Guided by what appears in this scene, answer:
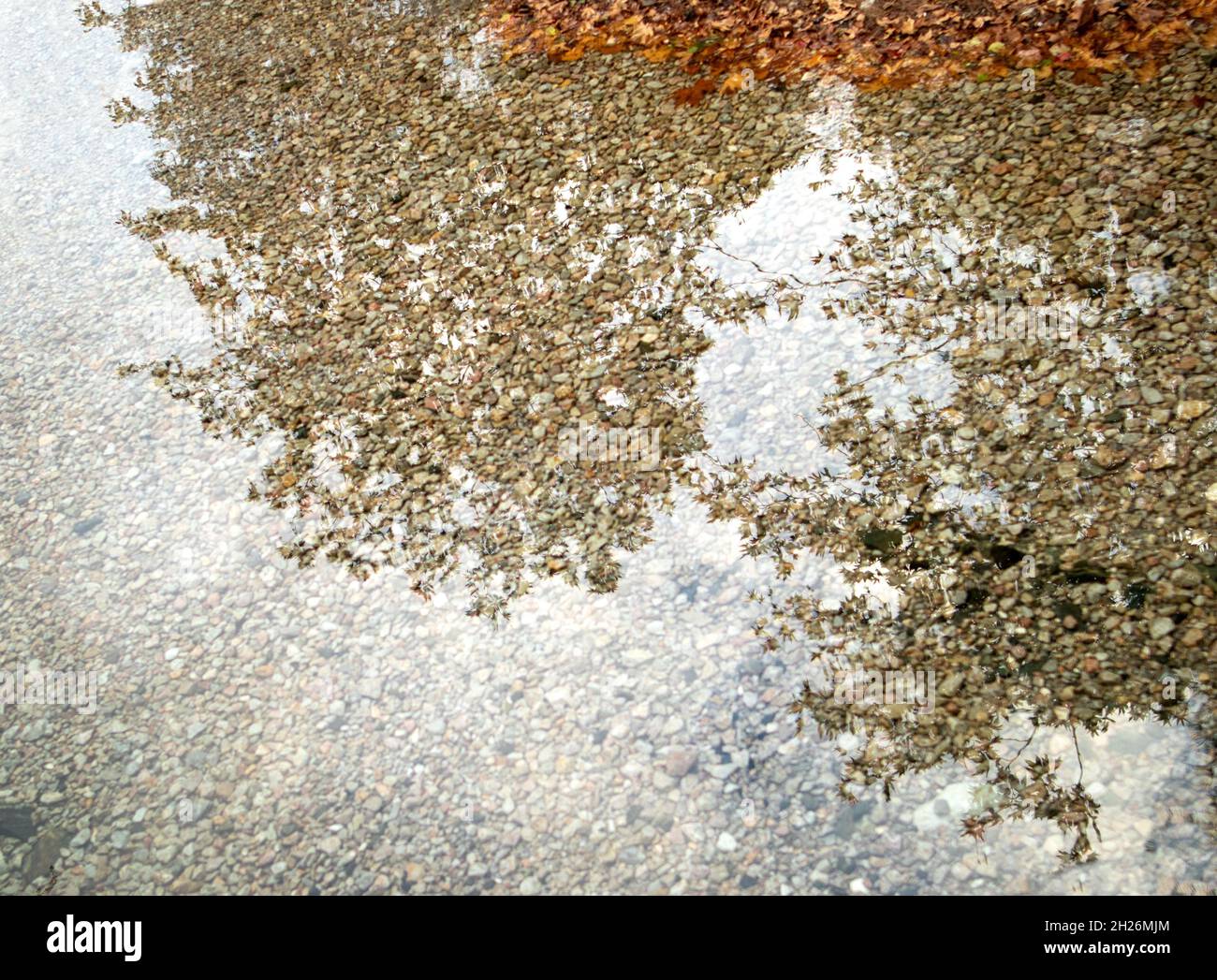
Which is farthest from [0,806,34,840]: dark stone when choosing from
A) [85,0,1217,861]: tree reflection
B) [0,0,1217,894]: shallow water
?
[85,0,1217,861]: tree reflection

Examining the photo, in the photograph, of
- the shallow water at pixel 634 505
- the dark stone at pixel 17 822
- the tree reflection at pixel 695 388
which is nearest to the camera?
the shallow water at pixel 634 505

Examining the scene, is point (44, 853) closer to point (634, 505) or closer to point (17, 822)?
point (17, 822)

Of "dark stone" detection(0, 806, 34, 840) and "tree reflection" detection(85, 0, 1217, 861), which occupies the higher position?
"tree reflection" detection(85, 0, 1217, 861)

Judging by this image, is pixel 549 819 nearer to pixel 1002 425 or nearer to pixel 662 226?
pixel 1002 425

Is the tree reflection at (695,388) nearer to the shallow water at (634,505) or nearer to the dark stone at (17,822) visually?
the shallow water at (634,505)

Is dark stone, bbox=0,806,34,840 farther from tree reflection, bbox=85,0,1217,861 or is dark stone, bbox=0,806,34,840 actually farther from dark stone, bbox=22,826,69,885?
tree reflection, bbox=85,0,1217,861

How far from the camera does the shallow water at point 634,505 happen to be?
4.29 metres

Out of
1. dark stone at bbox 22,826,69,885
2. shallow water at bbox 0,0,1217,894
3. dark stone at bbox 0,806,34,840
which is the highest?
shallow water at bbox 0,0,1217,894

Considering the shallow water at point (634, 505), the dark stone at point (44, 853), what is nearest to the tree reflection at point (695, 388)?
the shallow water at point (634, 505)

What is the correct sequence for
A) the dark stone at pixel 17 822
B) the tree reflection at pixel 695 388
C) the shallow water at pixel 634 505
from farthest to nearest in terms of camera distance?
1. the dark stone at pixel 17 822
2. the tree reflection at pixel 695 388
3. the shallow water at pixel 634 505

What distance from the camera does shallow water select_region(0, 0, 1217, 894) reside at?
429cm

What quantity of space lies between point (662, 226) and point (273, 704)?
4.28 metres


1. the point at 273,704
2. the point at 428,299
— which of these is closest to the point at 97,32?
the point at 428,299

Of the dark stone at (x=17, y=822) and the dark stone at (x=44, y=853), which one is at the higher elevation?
the dark stone at (x=17, y=822)
